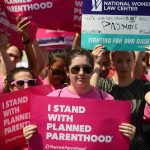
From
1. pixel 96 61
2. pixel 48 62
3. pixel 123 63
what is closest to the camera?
pixel 123 63

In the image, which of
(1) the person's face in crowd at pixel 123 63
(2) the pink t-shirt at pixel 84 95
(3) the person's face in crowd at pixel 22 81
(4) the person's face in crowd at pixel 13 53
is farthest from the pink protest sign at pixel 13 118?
(4) the person's face in crowd at pixel 13 53

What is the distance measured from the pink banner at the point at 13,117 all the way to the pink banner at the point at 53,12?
67.4 inches

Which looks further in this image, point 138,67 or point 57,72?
point 138,67

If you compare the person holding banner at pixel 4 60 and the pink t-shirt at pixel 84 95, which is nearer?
the pink t-shirt at pixel 84 95

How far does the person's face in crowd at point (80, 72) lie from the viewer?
13.0 ft

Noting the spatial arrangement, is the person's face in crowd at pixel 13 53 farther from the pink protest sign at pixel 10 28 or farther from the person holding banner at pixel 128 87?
the person holding banner at pixel 128 87

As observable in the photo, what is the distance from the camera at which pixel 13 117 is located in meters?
4.20

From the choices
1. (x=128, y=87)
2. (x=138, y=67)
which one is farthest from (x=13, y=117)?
(x=138, y=67)

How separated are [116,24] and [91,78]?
643 millimetres

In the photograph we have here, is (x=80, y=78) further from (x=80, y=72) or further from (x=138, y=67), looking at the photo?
(x=138, y=67)

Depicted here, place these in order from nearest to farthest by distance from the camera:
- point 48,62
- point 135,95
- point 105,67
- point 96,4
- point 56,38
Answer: point 135,95, point 96,4, point 48,62, point 105,67, point 56,38

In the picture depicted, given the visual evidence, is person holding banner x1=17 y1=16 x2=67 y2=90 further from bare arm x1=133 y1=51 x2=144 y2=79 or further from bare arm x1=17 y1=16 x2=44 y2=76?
bare arm x1=133 y1=51 x2=144 y2=79

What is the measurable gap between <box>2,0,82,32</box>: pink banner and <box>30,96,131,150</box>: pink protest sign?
213cm

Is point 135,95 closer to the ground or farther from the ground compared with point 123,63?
closer to the ground
